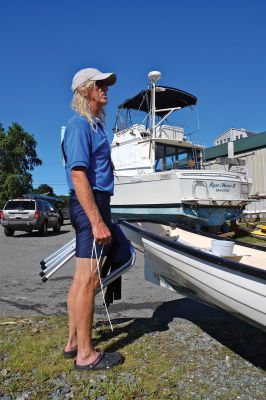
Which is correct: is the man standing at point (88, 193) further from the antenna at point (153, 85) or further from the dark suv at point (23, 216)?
the dark suv at point (23, 216)

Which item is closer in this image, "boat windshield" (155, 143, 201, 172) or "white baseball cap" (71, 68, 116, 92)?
"white baseball cap" (71, 68, 116, 92)

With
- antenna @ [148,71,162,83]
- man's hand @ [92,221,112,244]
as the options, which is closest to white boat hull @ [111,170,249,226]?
antenna @ [148,71,162,83]

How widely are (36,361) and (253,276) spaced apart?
184 centimetres

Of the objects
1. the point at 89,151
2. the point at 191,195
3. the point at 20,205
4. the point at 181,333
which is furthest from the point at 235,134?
the point at 89,151

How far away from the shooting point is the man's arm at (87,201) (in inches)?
112

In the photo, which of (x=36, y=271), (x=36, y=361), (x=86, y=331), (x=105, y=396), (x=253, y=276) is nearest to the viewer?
(x=253, y=276)

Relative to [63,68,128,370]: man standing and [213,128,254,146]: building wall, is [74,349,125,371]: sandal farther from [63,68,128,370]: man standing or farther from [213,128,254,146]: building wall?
[213,128,254,146]: building wall

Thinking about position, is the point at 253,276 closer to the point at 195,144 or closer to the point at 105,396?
the point at 105,396

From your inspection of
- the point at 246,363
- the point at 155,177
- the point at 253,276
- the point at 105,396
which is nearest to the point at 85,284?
the point at 105,396

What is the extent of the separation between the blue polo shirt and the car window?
14.6 m

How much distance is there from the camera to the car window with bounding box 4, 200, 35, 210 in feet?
56.3

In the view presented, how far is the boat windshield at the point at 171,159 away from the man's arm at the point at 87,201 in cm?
1156

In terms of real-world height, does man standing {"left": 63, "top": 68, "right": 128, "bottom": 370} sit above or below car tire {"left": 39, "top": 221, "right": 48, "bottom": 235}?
above

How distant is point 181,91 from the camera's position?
50.5 feet
